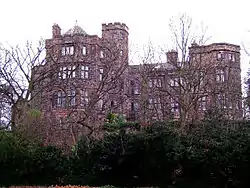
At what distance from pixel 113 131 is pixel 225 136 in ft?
18.9

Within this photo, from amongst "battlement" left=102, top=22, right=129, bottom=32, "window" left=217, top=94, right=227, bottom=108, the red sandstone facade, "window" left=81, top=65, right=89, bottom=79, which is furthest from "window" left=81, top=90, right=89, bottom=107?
"battlement" left=102, top=22, right=129, bottom=32

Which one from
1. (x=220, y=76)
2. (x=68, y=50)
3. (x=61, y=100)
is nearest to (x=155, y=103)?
(x=220, y=76)

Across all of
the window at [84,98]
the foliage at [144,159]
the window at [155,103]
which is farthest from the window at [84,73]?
the foliage at [144,159]

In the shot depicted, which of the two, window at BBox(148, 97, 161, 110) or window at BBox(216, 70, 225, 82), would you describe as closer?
window at BBox(148, 97, 161, 110)

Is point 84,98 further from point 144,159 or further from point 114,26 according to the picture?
point 114,26

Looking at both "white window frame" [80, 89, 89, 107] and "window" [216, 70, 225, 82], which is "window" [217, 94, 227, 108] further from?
"white window frame" [80, 89, 89, 107]

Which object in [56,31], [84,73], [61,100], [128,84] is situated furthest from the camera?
[128,84]

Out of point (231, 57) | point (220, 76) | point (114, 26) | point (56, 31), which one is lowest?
point (220, 76)

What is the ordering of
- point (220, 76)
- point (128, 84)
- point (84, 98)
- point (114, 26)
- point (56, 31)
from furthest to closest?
point (114, 26), point (128, 84), point (56, 31), point (220, 76), point (84, 98)

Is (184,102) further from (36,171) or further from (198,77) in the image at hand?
(36,171)

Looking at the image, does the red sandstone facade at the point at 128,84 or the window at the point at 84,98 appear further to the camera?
the window at the point at 84,98

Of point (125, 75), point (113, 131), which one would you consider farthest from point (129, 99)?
point (113, 131)

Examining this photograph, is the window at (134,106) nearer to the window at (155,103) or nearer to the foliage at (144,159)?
the window at (155,103)

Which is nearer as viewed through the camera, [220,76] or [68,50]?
[220,76]
